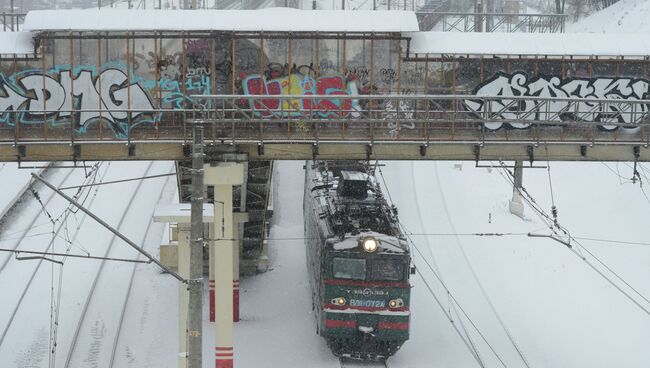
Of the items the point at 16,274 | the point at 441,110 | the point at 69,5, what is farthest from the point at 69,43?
the point at 69,5

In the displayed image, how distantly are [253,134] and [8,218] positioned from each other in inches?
742

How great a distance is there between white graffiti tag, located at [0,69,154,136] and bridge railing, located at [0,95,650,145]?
2.0 inches

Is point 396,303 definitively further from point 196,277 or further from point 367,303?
point 196,277

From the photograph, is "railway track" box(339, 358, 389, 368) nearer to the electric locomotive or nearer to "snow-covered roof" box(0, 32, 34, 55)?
the electric locomotive

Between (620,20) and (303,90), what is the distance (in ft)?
143

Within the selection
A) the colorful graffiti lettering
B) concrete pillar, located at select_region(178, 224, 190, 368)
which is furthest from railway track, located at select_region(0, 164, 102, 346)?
the colorful graffiti lettering

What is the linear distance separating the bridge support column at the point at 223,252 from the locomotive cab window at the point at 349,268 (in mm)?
2904

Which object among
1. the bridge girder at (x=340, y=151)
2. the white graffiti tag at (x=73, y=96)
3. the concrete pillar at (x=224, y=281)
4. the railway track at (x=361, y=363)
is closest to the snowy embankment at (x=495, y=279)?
the railway track at (x=361, y=363)

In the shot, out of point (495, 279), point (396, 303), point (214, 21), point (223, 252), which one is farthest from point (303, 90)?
point (495, 279)

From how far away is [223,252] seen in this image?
23266mm

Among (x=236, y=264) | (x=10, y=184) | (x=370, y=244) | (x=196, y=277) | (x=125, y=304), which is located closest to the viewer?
(x=196, y=277)

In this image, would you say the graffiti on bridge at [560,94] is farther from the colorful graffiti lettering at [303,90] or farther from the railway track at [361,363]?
the railway track at [361,363]

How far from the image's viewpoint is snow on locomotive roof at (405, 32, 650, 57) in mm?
25781

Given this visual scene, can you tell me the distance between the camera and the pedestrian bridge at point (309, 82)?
23859mm
